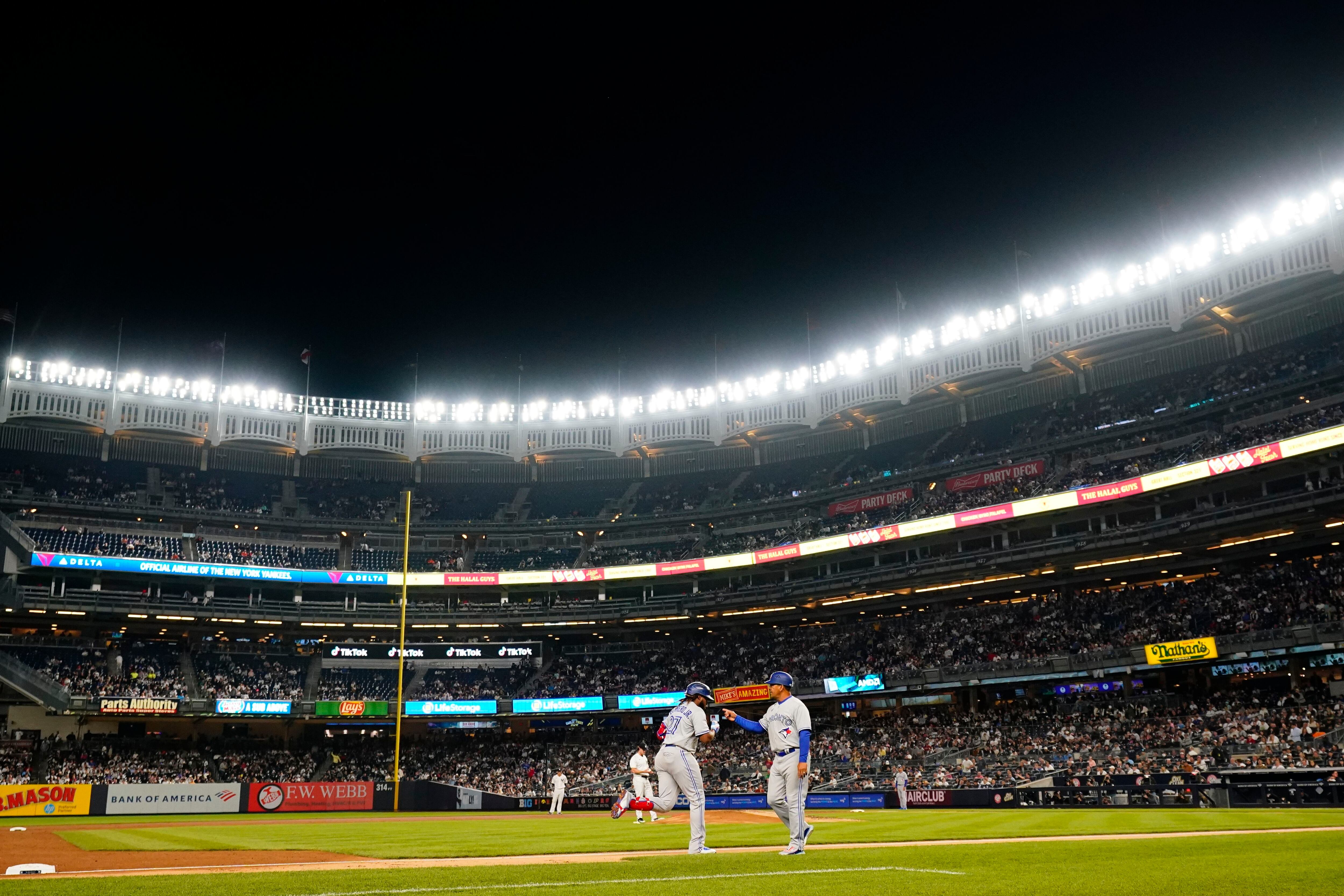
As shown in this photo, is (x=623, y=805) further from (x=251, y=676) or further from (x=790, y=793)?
(x=251, y=676)

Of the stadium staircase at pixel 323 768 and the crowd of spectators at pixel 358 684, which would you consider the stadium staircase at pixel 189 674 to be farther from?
the stadium staircase at pixel 323 768

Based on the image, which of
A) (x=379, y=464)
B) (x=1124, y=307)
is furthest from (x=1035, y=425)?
(x=379, y=464)

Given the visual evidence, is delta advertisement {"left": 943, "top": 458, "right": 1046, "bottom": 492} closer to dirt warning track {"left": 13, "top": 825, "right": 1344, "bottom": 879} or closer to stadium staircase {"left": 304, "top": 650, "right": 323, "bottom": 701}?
dirt warning track {"left": 13, "top": 825, "right": 1344, "bottom": 879}

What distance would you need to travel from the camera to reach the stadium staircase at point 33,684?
163ft

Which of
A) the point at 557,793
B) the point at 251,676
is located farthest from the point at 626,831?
the point at 251,676

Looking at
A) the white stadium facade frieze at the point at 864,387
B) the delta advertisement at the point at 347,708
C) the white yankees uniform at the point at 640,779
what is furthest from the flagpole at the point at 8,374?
the white yankees uniform at the point at 640,779

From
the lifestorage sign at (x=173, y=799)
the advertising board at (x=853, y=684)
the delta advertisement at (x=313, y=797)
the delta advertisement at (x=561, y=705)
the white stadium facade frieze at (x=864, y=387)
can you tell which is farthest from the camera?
the delta advertisement at (x=561, y=705)

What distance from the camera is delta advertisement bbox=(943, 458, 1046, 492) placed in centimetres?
5425

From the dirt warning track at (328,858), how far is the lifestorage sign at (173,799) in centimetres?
2595

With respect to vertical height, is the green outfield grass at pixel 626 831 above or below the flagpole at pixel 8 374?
below

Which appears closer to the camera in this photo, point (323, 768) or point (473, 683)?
point (323, 768)

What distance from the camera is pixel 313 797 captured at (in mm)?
45781

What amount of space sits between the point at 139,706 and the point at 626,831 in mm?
39036

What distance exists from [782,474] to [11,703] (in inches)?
1810
